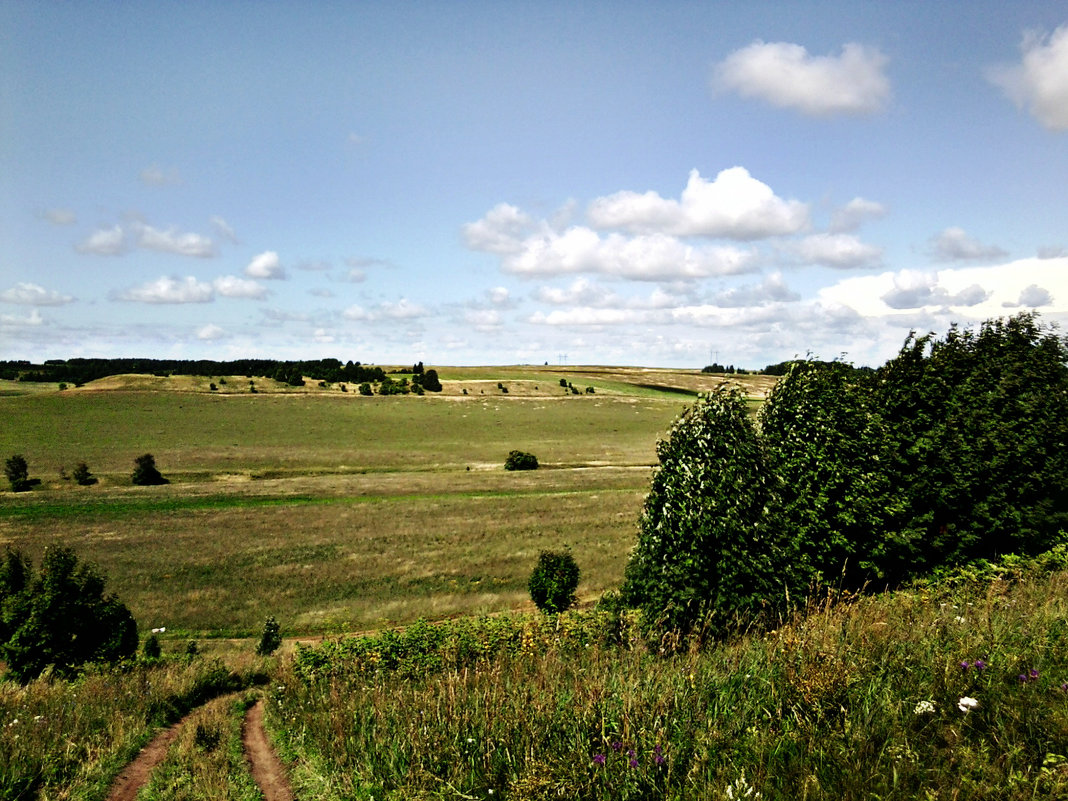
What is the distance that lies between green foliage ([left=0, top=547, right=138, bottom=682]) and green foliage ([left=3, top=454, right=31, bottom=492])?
5733 centimetres

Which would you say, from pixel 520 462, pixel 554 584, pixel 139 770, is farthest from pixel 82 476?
pixel 139 770

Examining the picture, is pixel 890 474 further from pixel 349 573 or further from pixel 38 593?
pixel 349 573

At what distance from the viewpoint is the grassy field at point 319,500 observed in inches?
1335

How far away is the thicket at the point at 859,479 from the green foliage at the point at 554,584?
10.9 metres

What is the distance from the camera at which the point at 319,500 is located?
2409 inches

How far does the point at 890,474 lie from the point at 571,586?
13786 mm

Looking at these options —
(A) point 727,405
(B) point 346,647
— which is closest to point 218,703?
(B) point 346,647

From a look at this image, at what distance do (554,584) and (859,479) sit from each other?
13824 millimetres

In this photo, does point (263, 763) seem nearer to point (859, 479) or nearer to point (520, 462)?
point (859, 479)

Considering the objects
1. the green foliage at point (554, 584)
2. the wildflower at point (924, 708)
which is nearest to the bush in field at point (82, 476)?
the green foliage at point (554, 584)

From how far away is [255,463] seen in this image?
79.2 meters

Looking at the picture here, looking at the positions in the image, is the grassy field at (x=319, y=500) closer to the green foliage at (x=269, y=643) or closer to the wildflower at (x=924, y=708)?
the green foliage at (x=269, y=643)

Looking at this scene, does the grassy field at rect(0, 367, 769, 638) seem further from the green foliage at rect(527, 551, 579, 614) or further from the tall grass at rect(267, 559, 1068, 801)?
the tall grass at rect(267, 559, 1068, 801)

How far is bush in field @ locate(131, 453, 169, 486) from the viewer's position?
68.4 metres
